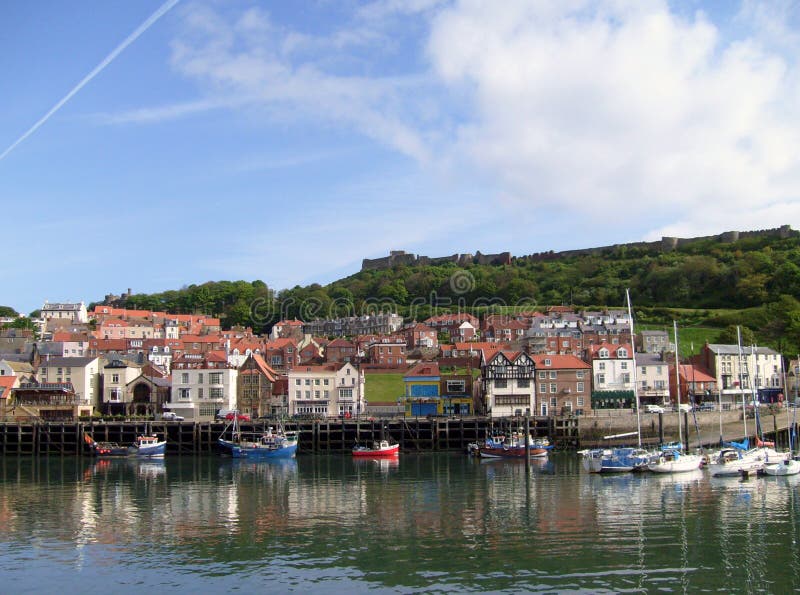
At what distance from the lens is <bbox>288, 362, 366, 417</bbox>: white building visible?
79.4 meters

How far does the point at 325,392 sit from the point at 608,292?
9008 cm

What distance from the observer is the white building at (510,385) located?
248 feet

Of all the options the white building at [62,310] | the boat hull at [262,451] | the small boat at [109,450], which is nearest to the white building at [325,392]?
the boat hull at [262,451]

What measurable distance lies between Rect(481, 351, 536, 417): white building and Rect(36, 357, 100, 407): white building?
39600 mm

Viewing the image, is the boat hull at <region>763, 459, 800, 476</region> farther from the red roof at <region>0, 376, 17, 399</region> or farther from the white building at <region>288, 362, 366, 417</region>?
the red roof at <region>0, 376, 17, 399</region>

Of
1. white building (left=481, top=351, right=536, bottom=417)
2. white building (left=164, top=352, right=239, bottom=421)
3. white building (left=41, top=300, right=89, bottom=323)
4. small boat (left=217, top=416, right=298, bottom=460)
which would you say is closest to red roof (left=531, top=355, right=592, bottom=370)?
white building (left=481, top=351, right=536, bottom=417)

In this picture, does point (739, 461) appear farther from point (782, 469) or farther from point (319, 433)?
point (319, 433)

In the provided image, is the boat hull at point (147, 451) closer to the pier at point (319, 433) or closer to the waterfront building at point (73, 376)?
the pier at point (319, 433)

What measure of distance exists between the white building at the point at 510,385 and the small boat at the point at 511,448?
11.6m

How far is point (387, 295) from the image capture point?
618 ft

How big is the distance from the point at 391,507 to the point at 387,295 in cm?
15179

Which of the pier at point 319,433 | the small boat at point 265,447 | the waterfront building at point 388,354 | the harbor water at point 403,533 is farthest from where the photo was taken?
the waterfront building at point 388,354

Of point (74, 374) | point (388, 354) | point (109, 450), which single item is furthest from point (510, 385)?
point (74, 374)

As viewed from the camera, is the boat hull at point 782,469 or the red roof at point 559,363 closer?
the boat hull at point 782,469
